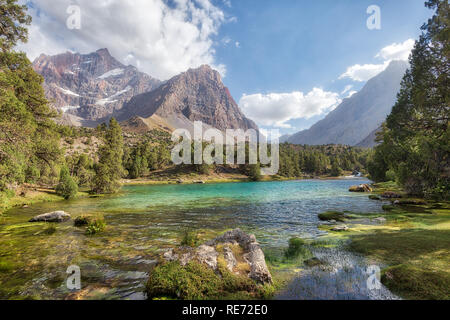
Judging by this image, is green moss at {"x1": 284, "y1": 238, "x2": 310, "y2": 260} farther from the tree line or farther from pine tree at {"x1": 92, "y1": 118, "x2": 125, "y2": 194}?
pine tree at {"x1": 92, "y1": 118, "x2": 125, "y2": 194}

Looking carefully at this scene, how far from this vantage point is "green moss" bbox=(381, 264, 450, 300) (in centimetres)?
721

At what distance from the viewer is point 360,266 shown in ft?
33.2

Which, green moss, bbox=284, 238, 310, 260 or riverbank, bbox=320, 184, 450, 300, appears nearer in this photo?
riverbank, bbox=320, 184, 450, 300

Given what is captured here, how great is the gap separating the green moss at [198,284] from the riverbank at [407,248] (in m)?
5.81

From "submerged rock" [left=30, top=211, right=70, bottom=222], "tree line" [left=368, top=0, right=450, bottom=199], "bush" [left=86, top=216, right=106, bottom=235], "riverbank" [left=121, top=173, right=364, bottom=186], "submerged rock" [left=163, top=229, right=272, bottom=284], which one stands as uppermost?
"tree line" [left=368, top=0, right=450, bottom=199]

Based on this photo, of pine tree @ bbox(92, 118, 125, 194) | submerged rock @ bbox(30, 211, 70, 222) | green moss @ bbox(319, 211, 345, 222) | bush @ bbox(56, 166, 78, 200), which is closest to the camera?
submerged rock @ bbox(30, 211, 70, 222)

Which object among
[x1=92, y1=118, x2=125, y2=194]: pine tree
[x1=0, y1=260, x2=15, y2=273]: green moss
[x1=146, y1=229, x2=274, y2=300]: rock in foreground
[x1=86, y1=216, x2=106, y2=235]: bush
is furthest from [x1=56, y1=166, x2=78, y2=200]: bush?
[x1=146, y1=229, x2=274, y2=300]: rock in foreground

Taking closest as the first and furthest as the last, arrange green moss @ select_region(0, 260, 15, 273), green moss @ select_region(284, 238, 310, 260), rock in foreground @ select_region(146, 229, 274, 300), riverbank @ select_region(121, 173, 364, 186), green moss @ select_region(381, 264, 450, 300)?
green moss @ select_region(381, 264, 450, 300), rock in foreground @ select_region(146, 229, 274, 300), green moss @ select_region(0, 260, 15, 273), green moss @ select_region(284, 238, 310, 260), riverbank @ select_region(121, 173, 364, 186)

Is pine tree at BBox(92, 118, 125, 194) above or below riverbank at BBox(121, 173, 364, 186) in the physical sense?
above

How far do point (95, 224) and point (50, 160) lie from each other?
12.6 m

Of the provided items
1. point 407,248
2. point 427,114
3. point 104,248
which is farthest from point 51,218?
point 427,114

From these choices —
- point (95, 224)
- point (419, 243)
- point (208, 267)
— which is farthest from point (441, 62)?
point (95, 224)

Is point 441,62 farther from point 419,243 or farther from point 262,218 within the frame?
point 262,218

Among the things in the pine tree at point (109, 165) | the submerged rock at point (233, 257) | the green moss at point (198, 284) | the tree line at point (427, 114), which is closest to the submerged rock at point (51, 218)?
the submerged rock at point (233, 257)
